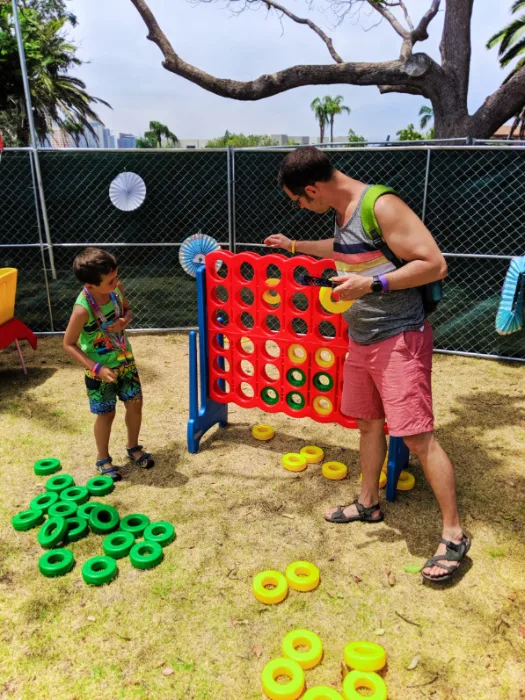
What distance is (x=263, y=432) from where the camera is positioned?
13.9ft

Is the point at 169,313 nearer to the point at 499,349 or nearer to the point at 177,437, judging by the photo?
the point at 177,437

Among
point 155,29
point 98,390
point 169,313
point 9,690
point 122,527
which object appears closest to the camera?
point 9,690

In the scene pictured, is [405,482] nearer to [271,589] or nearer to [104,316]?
[271,589]

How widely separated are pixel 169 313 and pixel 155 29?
6380 millimetres

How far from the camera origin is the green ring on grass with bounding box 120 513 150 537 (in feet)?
9.95

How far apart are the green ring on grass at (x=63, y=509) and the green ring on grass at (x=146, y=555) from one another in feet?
1.72

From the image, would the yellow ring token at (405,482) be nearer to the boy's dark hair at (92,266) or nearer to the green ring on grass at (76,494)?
the green ring on grass at (76,494)

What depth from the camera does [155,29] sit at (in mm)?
10367

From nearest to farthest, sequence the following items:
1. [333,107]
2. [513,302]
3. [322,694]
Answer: [322,694] → [513,302] → [333,107]

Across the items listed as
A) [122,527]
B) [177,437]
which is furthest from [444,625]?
[177,437]

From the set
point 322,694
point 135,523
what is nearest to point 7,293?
point 135,523

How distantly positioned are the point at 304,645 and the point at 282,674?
0.19m

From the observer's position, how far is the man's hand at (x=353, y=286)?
2285mm

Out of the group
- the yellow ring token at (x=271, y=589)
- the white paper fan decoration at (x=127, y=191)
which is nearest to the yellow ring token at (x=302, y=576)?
the yellow ring token at (x=271, y=589)
